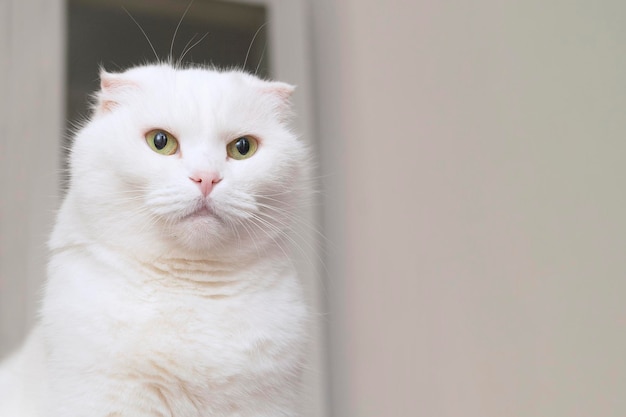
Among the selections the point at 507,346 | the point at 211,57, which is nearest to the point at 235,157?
the point at 211,57

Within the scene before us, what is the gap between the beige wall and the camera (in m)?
1.51

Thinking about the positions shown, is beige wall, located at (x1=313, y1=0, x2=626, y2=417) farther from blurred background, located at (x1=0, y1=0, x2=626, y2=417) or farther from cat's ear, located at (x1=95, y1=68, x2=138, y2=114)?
cat's ear, located at (x1=95, y1=68, x2=138, y2=114)

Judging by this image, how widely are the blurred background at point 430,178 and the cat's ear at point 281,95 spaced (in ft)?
2.56

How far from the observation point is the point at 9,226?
164cm

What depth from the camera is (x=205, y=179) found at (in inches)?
28.0

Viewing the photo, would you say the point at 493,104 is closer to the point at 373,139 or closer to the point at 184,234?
the point at 373,139

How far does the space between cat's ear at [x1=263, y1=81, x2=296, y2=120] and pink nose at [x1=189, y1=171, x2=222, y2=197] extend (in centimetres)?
20

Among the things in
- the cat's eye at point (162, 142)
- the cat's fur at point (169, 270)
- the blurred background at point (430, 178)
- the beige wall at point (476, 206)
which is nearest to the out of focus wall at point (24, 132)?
the blurred background at point (430, 178)

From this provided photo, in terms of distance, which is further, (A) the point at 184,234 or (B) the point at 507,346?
(B) the point at 507,346

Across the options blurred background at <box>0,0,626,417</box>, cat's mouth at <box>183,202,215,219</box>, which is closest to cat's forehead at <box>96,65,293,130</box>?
cat's mouth at <box>183,202,215,219</box>

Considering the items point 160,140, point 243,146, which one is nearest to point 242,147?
point 243,146

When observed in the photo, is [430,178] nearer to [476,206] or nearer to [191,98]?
[476,206]

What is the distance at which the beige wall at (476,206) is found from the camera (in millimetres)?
1508

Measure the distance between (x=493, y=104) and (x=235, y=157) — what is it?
3.35 feet
